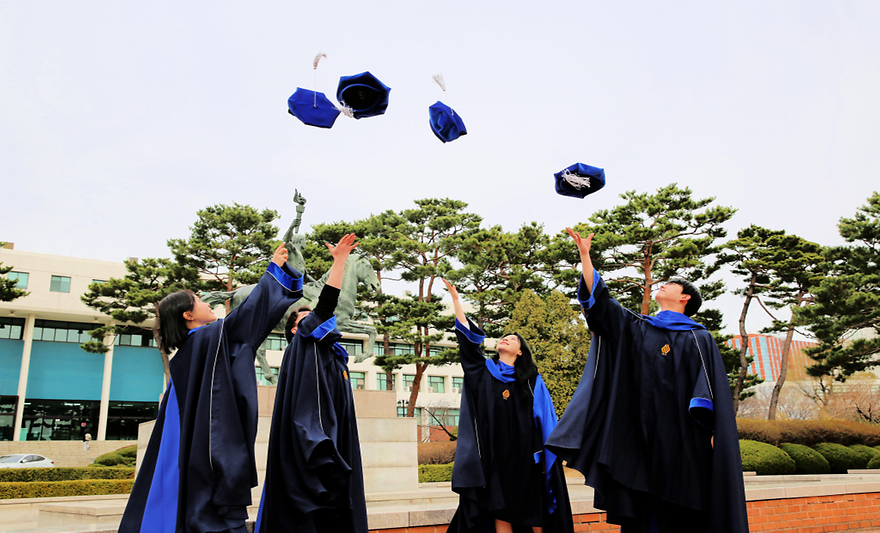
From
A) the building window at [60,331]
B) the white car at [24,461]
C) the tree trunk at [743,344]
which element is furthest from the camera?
the building window at [60,331]

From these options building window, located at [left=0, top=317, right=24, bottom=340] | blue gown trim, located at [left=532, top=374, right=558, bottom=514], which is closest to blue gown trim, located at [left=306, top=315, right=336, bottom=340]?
blue gown trim, located at [left=532, top=374, right=558, bottom=514]

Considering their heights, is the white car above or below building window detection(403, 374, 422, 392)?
below

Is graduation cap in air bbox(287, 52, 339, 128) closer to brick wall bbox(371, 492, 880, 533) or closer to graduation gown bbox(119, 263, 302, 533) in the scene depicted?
Result: graduation gown bbox(119, 263, 302, 533)

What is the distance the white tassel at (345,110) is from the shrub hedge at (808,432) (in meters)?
16.1

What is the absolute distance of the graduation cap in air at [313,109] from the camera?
513 centimetres

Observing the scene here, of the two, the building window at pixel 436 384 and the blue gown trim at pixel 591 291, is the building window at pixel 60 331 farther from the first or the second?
the blue gown trim at pixel 591 291

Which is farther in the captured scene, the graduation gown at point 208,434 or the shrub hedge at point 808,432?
the shrub hedge at point 808,432

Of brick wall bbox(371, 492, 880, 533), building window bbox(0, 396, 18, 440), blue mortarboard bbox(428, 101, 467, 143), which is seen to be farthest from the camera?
building window bbox(0, 396, 18, 440)

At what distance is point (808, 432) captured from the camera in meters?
18.2

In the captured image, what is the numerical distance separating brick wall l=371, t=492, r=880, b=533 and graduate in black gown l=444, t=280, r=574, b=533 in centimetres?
98

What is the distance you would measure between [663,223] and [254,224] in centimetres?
1659

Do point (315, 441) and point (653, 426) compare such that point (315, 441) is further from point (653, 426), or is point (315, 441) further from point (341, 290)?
point (341, 290)

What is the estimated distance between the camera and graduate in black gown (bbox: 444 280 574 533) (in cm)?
418

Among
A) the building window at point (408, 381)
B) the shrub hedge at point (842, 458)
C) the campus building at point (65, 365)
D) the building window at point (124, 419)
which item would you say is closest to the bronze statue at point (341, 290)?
the shrub hedge at point (842, 458)
